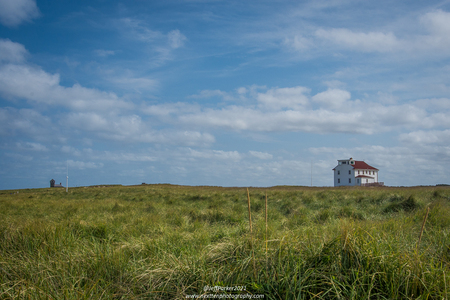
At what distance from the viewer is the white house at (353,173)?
6377 centimetres

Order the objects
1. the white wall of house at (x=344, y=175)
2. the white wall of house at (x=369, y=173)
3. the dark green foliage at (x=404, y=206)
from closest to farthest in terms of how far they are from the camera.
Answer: the dark green foliage at (x=404, y=206) < the white wall of house at (x=344, y=175) < the white wall of house at (x=369, y=173)

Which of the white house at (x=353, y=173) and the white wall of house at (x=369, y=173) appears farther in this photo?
the white wall of house at (x=369, y=173)

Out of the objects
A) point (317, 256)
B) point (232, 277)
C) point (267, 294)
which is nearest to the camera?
point (267, 294)

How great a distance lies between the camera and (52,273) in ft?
13.5

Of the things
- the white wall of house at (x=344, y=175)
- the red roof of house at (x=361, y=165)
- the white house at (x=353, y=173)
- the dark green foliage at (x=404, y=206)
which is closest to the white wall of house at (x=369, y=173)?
the white house at (x=353, y=173)

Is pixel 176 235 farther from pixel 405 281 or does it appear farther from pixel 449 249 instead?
pixel 449 249

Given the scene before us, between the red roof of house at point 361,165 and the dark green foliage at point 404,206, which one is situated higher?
the red roof of house at point 361,165

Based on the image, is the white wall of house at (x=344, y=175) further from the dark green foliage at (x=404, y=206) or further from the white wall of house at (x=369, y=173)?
the dark green foliage at (x=404, y=206)

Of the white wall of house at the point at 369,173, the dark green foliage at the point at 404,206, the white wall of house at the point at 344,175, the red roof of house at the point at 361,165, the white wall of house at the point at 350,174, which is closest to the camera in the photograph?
the dark green foliage at the point at 404,206

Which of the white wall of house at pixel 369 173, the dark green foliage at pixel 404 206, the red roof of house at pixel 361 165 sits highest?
the red roof of house at pixel 361 165

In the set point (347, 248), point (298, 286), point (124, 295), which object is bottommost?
point (124, 295)

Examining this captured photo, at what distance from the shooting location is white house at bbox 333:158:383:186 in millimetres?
63772

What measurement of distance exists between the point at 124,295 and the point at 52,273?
4.80ft

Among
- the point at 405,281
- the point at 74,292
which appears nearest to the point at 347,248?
the point at 405,281
